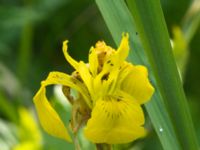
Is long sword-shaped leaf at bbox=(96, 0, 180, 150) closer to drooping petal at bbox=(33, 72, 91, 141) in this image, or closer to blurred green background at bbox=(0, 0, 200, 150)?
drooping petal at bbox=(33, 72, 91, 141)

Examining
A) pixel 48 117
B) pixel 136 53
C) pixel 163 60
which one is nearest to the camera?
pixel 163 60

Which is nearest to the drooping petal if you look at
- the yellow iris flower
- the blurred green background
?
the yellow iris flower

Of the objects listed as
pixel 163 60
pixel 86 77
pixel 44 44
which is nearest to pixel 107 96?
pixel 86 77

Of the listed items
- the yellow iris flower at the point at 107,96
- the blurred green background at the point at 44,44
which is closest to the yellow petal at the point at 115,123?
the yellow iris flower at the point at 107,96

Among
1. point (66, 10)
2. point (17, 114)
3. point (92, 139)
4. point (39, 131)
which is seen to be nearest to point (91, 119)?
point (92, 139)

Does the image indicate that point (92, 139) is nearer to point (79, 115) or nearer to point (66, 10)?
point (79, 115)

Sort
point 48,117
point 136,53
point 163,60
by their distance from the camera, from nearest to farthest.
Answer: point 163,60 → point 48,117 → point 136,53

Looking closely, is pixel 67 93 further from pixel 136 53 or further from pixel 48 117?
pixel 136 53
